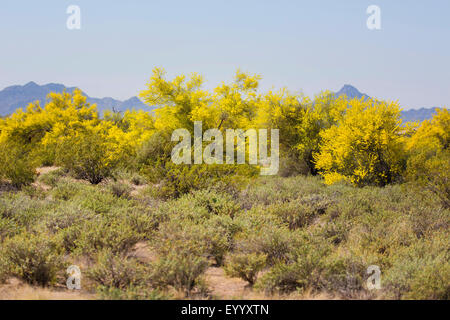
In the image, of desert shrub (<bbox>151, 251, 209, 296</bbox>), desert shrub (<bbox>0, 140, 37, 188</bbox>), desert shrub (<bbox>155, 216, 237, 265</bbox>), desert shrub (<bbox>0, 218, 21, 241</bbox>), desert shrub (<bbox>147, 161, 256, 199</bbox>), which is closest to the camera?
desert shrub (<bbox>151, 251, 209, 296</bbox>)

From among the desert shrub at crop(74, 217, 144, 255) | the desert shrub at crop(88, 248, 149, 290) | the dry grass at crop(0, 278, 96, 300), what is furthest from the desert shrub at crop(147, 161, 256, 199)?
the dry grass at crop(0, 278, 96, 300)

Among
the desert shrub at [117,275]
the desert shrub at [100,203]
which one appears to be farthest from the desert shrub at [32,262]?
the desert shrub at [100,203]

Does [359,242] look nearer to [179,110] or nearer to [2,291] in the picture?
[2,291]

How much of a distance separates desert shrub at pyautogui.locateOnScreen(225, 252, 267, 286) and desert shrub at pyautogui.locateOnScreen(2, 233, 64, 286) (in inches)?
122

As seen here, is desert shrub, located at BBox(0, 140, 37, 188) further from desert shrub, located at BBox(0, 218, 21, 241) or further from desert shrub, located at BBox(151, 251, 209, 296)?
desert shrub, located at BBox(151, 251, 209, 296)

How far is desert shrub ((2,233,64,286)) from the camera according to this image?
5590mm

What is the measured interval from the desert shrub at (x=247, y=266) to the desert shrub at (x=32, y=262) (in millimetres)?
3108

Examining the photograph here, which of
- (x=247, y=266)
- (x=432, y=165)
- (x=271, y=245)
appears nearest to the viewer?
(x=247, y=266)
